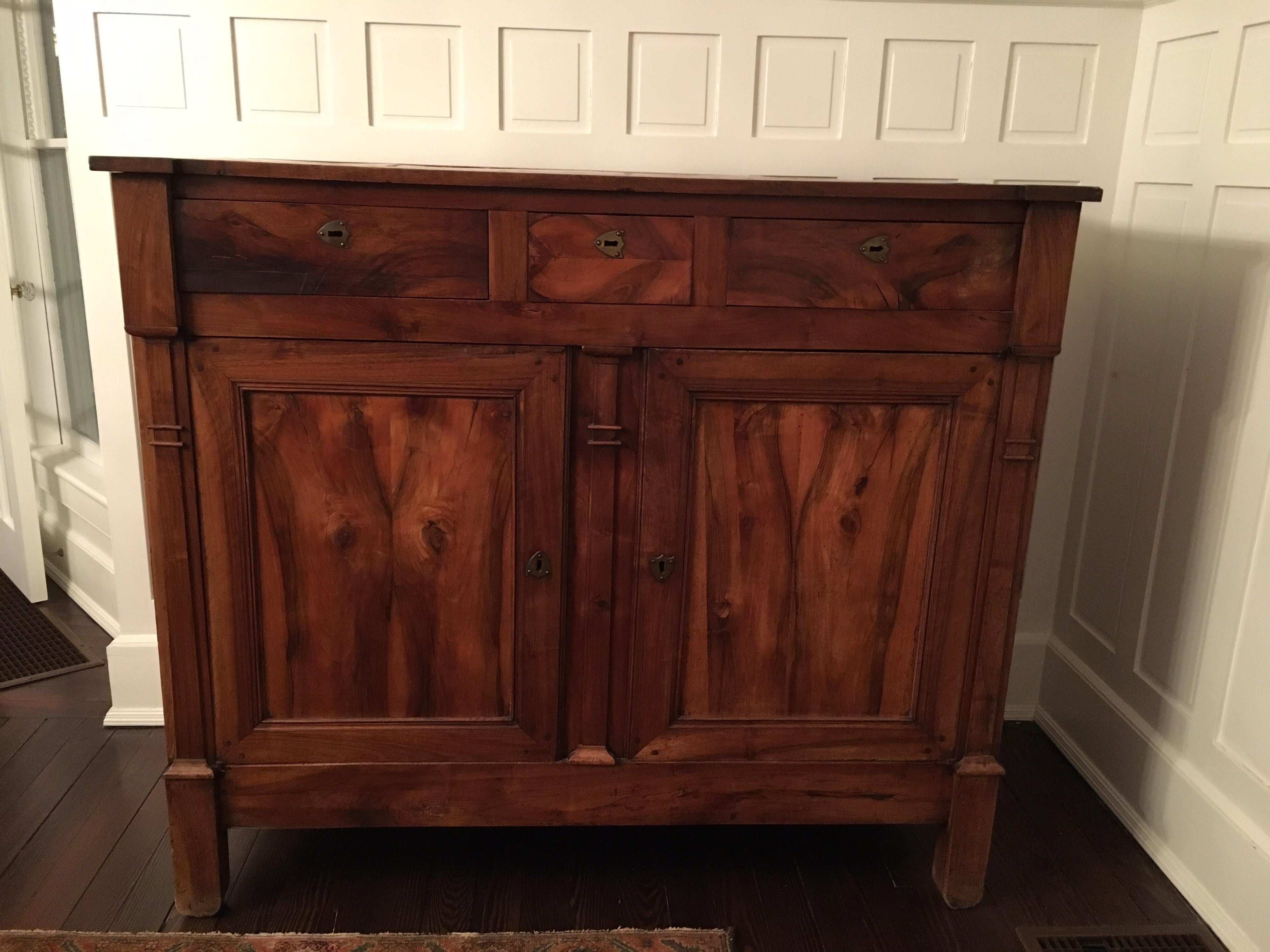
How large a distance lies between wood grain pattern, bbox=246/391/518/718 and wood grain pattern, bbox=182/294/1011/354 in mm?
96

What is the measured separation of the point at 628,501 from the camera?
4.67 ft

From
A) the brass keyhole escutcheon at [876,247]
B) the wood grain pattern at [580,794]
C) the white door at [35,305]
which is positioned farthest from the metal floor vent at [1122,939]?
the white door at [35,305]

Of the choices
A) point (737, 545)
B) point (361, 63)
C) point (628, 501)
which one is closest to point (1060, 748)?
point (737, 545)

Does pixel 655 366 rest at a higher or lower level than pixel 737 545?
higher

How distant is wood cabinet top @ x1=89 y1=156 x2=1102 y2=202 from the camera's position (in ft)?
4.11

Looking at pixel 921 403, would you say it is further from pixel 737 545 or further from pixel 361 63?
pixel 361 63

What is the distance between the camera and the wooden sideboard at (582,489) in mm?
1312

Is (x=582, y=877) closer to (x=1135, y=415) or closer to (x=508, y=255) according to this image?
(x=508, y=255)

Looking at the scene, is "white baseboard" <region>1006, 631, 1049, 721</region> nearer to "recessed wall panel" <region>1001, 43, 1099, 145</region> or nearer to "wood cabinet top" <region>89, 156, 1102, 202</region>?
"recessed wall panel" <region>1001, 43, 1099, 145</region>

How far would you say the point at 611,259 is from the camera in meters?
1.33

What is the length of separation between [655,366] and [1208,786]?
114 centimetres

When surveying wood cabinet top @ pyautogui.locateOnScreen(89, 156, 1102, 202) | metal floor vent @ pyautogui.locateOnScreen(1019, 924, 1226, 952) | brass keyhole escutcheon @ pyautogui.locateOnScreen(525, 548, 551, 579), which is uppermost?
wood cabinet top @ pyautogui.locateOnScreen(89, 156, 1102, 202)

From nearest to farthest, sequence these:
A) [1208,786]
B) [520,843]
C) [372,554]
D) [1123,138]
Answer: [372,554] → [1208,786] → [520,843] → [1123,138]

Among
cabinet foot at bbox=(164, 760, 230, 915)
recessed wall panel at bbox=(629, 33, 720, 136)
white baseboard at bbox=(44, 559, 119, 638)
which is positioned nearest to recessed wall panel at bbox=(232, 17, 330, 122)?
recessed wall panel at bbox=(629, 33, 720, 136)
